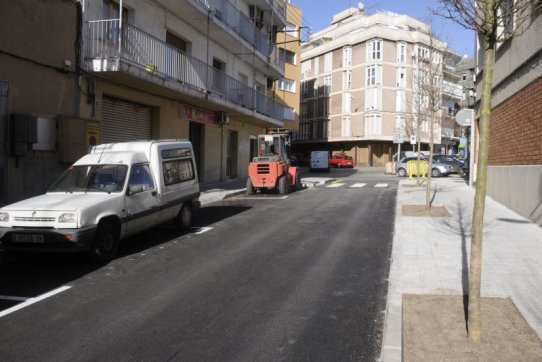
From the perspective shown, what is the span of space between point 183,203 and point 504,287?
665 centimetres

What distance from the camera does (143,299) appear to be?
18.4ft

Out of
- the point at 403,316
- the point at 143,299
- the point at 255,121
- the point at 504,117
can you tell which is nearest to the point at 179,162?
the point at 143,299

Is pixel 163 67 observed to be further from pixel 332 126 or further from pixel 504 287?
pixel 332 126

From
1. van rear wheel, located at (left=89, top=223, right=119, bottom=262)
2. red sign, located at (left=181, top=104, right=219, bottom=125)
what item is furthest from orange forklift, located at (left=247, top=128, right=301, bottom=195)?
van rear wheel, located at (left=89, top=223, right=119, bottom=262)

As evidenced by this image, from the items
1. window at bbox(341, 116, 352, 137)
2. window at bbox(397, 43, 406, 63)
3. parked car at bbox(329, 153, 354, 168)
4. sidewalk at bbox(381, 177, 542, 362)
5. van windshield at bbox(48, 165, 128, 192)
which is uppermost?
window at bbox(397, 43, 406, 63)

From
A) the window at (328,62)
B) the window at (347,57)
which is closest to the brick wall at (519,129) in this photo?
the window at (347,57)

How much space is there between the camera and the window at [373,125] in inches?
2226

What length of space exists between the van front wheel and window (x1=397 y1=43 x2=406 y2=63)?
51838 millimetres

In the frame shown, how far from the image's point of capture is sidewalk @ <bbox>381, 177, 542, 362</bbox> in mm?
4883

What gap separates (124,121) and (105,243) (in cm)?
886

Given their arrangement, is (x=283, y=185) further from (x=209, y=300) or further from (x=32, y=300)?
(x=32, y=300)

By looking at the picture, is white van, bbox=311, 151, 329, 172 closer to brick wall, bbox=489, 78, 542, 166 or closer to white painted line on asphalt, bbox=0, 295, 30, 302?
brick wall, bbox=489, 78, 542, 166

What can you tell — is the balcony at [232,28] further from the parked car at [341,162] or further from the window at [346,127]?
the window at [346,127]

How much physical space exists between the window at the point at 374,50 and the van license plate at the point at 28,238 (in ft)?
180
